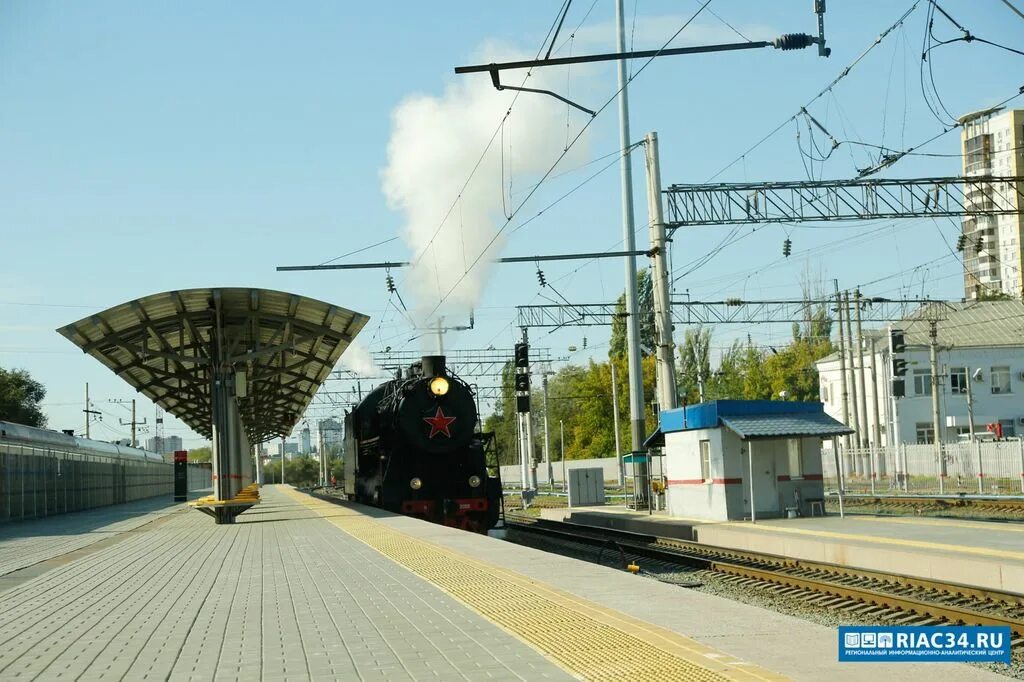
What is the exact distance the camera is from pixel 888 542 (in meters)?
17.2

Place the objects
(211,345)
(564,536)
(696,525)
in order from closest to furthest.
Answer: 1. (696,525)
2. (564,536)
3. (211,345)

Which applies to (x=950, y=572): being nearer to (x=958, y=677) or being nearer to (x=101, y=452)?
(x=958, y=677)

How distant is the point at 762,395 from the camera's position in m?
78.1

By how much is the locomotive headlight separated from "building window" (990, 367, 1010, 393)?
47060mm

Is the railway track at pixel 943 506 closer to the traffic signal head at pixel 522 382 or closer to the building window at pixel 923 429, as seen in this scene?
the traffic signal head at pixel 522 382

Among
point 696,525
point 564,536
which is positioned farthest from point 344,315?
point 696,525

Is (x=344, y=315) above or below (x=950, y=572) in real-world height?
above

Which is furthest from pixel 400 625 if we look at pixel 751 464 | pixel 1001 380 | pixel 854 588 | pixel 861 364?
pixel 1001 380

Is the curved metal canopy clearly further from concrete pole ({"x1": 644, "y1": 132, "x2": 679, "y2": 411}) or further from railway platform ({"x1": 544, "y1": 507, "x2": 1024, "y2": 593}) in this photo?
railway platform ({"x1": 544, "y1": 507, "x2": 1024, "y2": 593})

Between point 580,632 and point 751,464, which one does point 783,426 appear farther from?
point 580,632

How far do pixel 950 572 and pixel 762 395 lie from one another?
64912mm

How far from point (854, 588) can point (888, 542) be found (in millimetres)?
4643

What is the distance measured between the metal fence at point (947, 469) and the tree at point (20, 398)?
5162 centimetres

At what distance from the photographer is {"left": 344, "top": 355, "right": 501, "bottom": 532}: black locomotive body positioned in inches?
955
